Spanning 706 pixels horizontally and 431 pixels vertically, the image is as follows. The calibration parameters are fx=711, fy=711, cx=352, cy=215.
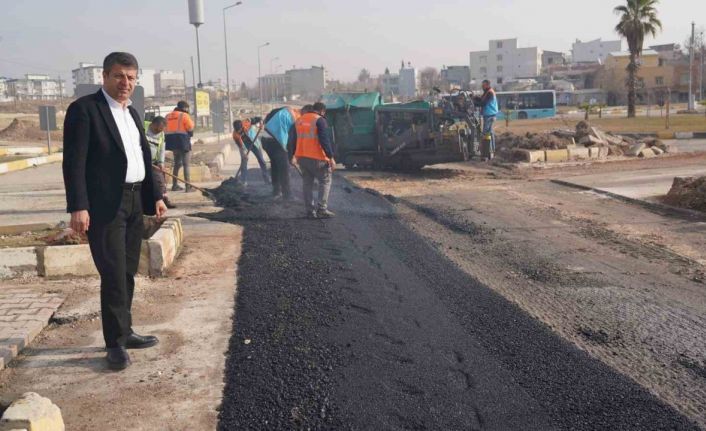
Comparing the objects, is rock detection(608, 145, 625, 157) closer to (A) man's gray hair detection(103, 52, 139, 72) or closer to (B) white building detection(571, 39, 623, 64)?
(A) man's gray hair detection(103, 52, 139, 72)

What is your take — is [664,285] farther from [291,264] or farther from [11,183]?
[11,183]

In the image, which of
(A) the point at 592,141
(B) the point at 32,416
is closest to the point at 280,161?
(B) the point at 32,416

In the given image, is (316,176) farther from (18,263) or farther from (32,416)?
(32,416)

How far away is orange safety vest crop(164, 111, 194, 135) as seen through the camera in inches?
508

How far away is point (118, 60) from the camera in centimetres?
439

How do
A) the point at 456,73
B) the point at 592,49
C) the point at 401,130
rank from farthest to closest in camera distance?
the point at 592,49
the point at 456,73
the point at 401,130

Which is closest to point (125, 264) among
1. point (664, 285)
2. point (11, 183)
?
point (664, 285)

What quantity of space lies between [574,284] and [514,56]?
123m

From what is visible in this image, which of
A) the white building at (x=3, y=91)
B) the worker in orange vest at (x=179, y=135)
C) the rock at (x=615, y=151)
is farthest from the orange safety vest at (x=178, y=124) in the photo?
the white building at (x=3, y=91)

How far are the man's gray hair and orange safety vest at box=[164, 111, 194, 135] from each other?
28.1 feet

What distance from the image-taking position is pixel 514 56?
123438mm

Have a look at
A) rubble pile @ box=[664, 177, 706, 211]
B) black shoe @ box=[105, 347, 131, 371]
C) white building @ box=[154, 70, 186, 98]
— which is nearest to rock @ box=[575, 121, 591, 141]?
rubble pile @ box=[664, 177, 706, 211]

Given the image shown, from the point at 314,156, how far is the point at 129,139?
5.63 metres

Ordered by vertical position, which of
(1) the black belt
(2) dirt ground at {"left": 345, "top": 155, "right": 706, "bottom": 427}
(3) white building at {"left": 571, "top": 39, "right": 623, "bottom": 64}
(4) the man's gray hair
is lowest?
(2) dirt ground at {"left": 345, "top": 155, "right": 706, "bottom": 427}
